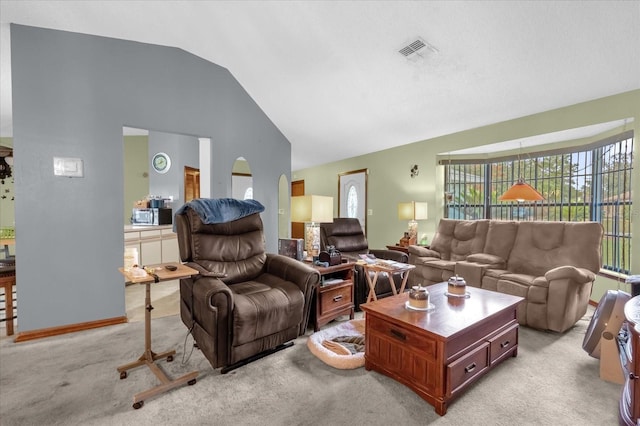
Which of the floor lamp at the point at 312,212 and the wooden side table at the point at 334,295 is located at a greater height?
the floor lamp at the point at 312,212

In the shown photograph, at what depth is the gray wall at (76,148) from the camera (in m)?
2.67

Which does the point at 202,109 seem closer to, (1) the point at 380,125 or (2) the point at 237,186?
(1) the point at 380,125

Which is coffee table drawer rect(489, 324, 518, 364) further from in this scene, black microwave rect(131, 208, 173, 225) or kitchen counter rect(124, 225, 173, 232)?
black microwave rect(131, 208, 173, 225)

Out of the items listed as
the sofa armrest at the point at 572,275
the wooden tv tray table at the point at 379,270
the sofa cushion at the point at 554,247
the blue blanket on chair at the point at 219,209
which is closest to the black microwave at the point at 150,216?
the blue blanket on chair at the point at 219,209

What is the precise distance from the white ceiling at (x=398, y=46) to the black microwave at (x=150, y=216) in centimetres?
223

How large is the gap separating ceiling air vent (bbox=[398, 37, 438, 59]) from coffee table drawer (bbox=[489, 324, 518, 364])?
8.12ft

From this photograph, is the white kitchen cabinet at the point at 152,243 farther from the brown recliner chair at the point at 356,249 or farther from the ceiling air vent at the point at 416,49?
the ceiling air vent at the point at 416,49

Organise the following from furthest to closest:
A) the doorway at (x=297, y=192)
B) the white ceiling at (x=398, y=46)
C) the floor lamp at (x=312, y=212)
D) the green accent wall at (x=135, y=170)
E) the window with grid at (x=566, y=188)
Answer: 1. the doorway at (x=297, y=192)
2. the green accent wall at (x=135, y=170)
3. the window with grid at (x=566, y=188)
4. the floor lamp at (x=312, y=212)
5. the white ceiling at (x=398, y=46)

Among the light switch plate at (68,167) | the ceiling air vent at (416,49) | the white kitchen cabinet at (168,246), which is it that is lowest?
the white kitchen cabinet at (168,246)

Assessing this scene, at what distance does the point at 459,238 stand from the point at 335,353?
2.70 m

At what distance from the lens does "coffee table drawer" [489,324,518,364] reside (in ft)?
6.75

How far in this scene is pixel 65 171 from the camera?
2811 millimetres

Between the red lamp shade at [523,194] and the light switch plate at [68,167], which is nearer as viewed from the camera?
the light switch plate at [68,167]

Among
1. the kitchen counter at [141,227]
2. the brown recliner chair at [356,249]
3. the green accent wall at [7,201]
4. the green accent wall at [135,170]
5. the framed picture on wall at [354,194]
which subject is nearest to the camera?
the brown recliner chair at [356,249]
